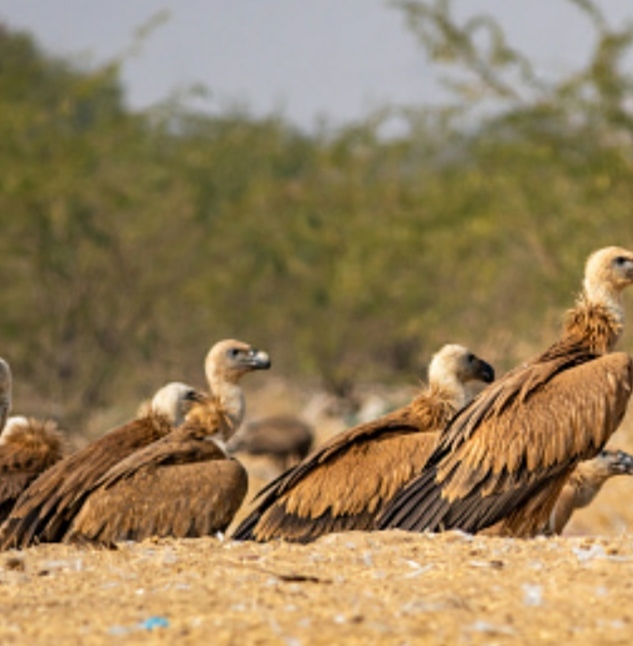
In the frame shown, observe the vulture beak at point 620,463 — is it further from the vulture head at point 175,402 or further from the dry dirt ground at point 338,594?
the dry dirt ground at point 338,594

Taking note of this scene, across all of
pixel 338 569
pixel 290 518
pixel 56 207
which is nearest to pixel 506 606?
pixel 338 569

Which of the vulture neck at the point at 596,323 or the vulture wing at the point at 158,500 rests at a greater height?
the vulture neck at the point at 596,323

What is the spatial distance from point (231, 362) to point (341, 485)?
3.43 meters

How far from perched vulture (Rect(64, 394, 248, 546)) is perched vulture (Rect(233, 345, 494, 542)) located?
43 cm

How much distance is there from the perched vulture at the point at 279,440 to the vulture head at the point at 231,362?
392 inches

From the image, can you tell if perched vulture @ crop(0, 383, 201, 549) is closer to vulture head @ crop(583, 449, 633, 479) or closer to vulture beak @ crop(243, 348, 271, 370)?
vulture beak @ crop(243, 348, 271, 370)

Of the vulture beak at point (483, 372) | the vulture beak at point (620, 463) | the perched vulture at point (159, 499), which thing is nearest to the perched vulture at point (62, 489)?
the perched vulture at point (159, 499)

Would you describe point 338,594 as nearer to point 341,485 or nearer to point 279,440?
point 341,485

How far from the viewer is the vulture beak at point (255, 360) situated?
1292 cm

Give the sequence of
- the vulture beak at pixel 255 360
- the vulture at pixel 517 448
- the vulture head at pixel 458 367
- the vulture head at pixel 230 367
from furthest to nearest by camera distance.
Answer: the vulture beak at pixel 255 360 → the vulture head at pixel 230 367 → the vulture head at pixel 458 367 → the vulture at pixel 517 448

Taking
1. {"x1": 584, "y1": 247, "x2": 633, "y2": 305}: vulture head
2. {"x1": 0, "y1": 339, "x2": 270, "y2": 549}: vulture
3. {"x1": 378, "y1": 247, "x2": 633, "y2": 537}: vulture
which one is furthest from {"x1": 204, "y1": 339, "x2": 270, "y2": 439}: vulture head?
{"x1": 378, "y1": 247, "x2": 633, "y2": 537}: vulture

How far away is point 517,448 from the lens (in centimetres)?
898

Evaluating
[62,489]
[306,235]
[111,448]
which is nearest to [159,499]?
[62,489]

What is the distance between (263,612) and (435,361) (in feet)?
17.8
